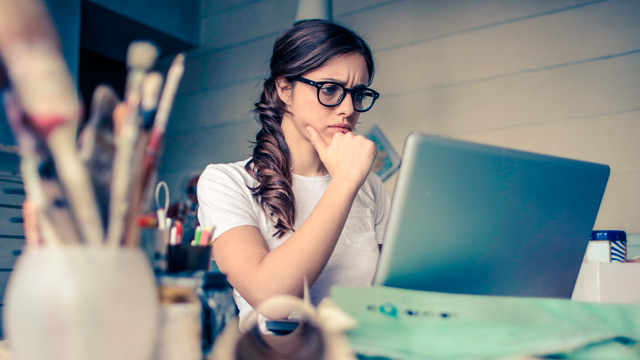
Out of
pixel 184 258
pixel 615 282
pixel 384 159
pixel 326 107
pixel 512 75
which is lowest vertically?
pixel 615 282

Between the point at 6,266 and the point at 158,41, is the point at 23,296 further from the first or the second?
the point at 158,41

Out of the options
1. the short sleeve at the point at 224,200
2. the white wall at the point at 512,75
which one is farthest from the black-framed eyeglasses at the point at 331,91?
the white wall at the point at 512,75

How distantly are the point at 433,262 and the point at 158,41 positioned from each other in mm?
2788

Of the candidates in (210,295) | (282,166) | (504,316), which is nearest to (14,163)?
(282,166)

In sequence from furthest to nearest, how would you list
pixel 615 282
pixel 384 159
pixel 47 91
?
pixel 384 159 → pixel 615 282 → pixel 47 91

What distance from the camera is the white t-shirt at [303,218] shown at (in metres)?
1.12

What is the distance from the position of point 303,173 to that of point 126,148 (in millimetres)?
1018

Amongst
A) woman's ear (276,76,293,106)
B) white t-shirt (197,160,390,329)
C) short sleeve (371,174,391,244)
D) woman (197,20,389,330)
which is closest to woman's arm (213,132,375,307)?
woman (197,20,389,330)

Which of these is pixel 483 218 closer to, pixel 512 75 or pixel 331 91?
pixel 331 91

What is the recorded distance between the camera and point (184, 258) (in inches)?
21.7

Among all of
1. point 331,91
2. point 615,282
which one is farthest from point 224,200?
point 615,282

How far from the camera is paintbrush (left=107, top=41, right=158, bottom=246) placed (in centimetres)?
39

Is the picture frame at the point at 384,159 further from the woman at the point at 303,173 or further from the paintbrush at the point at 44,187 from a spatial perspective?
the paintbrush at the point at 44,187

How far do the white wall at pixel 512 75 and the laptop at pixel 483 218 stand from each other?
135cm
